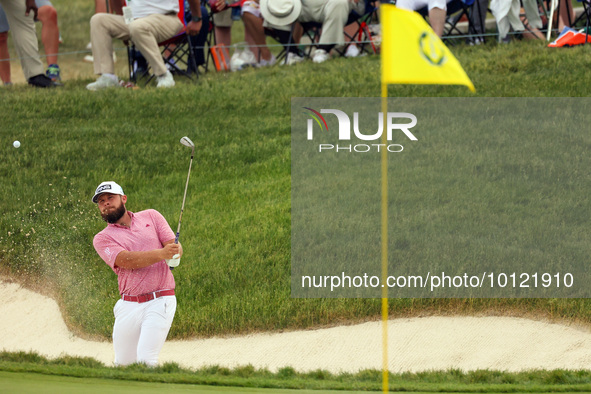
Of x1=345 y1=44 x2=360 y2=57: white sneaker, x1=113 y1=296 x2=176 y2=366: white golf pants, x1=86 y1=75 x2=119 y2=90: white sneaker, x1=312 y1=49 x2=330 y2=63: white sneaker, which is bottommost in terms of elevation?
x1=113 y1=296 x2=176 y2=366: white golf pants

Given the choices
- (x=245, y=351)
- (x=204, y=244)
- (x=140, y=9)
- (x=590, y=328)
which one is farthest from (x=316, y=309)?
(x=140, y=9)

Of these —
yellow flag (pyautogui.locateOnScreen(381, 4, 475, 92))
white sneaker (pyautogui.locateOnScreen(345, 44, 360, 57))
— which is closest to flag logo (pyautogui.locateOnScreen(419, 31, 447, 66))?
yellow flag (pyautogui.locateOnScreen(381, 4, 475, 92))

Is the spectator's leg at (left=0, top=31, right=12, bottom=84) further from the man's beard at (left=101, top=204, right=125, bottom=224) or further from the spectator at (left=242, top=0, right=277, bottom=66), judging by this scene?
the man's beard at (left=101, top=204, right=125, bottom=224)

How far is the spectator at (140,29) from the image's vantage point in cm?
1293

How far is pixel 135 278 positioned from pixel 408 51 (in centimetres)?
271

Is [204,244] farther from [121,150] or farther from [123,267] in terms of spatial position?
[123,267]

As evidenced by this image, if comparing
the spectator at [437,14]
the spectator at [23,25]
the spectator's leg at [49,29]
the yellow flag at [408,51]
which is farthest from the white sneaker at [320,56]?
the yellow flag at [408,51]

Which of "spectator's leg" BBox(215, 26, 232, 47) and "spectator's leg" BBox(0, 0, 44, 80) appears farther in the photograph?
"spectator's leg" BBox(215, 26, 232, 47)

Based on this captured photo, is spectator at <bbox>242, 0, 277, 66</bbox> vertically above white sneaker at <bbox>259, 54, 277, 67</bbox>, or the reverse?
spectator at <bbox>242, 0, 277, 66</bbox>

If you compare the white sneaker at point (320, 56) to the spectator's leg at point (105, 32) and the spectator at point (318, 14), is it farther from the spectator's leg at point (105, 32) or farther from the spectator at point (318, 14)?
the spectator's leg at point (105, 32)

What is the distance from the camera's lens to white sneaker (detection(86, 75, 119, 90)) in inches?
538

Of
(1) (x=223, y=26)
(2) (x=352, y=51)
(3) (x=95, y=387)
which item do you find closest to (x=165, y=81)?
(1) (x=223, y=26)

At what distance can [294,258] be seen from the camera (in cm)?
949

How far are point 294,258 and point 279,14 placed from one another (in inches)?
231
